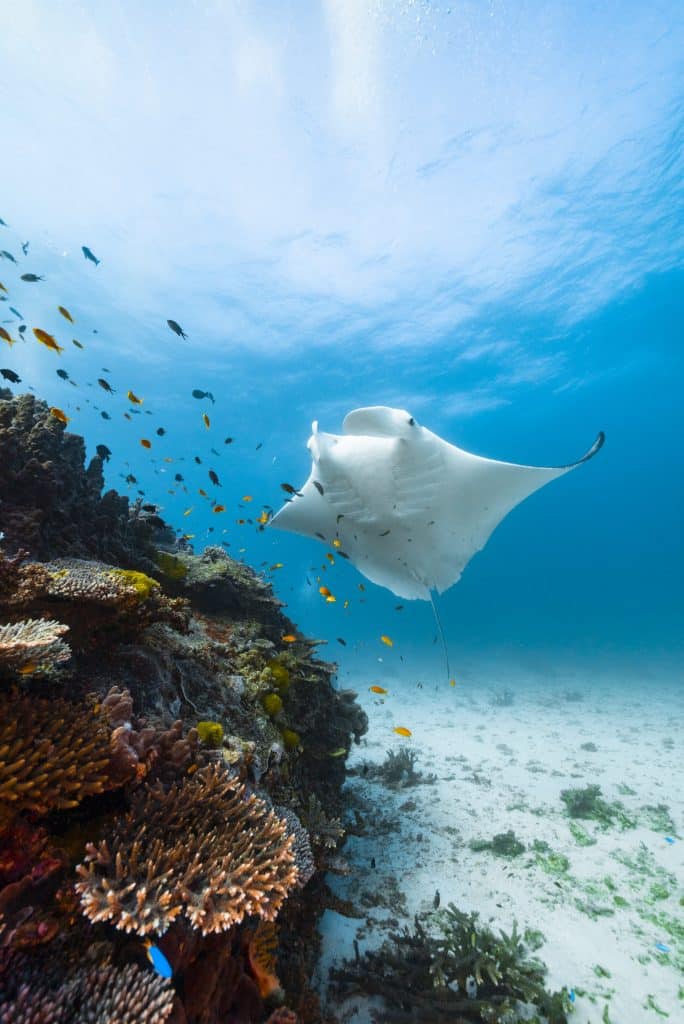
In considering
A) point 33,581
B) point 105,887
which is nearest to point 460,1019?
point 105,887

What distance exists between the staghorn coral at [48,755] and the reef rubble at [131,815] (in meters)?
0.01

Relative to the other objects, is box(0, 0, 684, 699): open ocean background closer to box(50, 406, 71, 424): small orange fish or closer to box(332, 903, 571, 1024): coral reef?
box(50, 406, 71, 424): small orange fish

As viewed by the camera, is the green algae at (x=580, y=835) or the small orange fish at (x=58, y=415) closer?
the small orange fish at (x=58, y=415)

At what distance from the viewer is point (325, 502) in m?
7.05

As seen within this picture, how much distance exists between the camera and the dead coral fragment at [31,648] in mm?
2174

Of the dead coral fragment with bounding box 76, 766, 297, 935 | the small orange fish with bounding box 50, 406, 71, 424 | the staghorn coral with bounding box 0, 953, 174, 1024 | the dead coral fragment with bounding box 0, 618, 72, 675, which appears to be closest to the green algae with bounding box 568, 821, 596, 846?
the dead coral fragment with bounding box 76, 766, 297, 935

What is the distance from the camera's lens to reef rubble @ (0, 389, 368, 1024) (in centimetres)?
180

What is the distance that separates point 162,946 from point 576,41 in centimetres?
2230

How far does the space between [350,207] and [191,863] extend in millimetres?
22131

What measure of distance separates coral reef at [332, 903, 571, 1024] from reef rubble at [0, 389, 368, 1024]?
2.16 feet

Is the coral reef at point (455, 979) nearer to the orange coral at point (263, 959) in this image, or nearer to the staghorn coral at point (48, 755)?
the orange coral at point (263, 959)

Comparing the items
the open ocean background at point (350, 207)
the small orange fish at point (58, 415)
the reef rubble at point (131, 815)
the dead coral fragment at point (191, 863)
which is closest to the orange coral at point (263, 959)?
the reef rubble at point (131, 815)

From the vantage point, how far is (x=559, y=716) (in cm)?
1720

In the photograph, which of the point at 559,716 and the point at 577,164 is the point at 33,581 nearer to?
the point at 559,716
